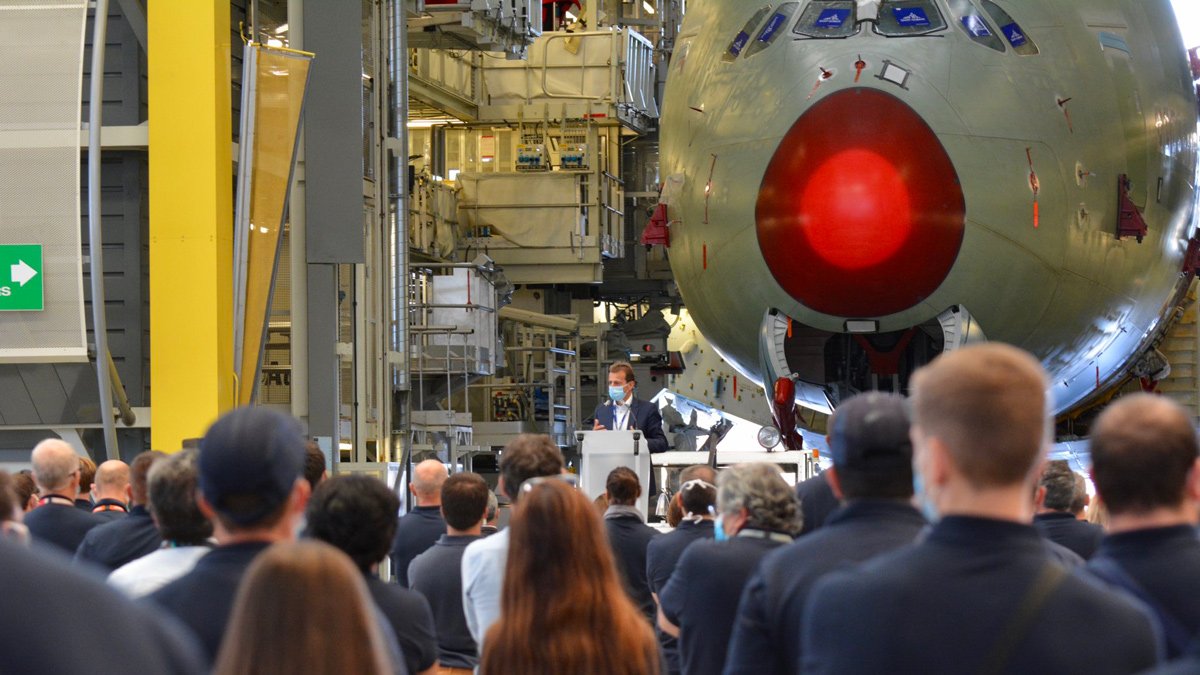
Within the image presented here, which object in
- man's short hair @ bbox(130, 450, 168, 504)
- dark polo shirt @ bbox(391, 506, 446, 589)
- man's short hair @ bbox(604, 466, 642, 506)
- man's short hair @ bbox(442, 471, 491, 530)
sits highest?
man's short hair @ bbox(130, 450, 168, 504)

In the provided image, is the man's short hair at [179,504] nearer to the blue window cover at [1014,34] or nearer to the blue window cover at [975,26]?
the blue window cover at [975,26]

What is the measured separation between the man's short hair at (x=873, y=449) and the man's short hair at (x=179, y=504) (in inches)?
69.3

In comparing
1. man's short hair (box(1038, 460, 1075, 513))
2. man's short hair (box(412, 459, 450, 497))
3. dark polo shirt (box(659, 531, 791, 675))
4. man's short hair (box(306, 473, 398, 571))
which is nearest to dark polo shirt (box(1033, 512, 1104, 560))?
man's short hair (box(1038, 460, 1075, 513))

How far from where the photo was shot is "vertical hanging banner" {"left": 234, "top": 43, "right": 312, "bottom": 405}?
1091cm

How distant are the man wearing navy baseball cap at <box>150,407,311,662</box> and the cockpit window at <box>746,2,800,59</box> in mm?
8075

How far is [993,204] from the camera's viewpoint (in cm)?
1026

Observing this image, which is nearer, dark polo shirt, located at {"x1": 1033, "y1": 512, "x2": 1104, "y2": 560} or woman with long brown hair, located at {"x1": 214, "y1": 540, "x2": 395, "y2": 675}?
woman with long brown hair, located at {"x1": 214, "y1": 540, "x2": 395, "y2": 675}

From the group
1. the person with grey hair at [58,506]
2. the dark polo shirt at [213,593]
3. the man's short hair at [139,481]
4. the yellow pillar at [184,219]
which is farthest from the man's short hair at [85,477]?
the dark polo shirt at [213,593]

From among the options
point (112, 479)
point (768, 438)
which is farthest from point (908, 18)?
point (112, 479)

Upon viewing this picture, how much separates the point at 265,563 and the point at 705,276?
30.6 ft

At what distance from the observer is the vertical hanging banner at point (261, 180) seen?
10.9m

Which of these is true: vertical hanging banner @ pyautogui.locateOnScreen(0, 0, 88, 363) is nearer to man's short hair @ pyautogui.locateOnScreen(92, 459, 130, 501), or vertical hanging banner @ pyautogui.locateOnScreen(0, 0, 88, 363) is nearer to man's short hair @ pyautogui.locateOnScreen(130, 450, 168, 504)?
man's short hair @ pyautogui.locateOnScreen(92, 459, 130, 501)

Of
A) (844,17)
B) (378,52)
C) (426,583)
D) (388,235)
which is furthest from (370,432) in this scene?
(426,583)

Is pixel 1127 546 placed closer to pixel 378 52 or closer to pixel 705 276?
pixel 705 276
